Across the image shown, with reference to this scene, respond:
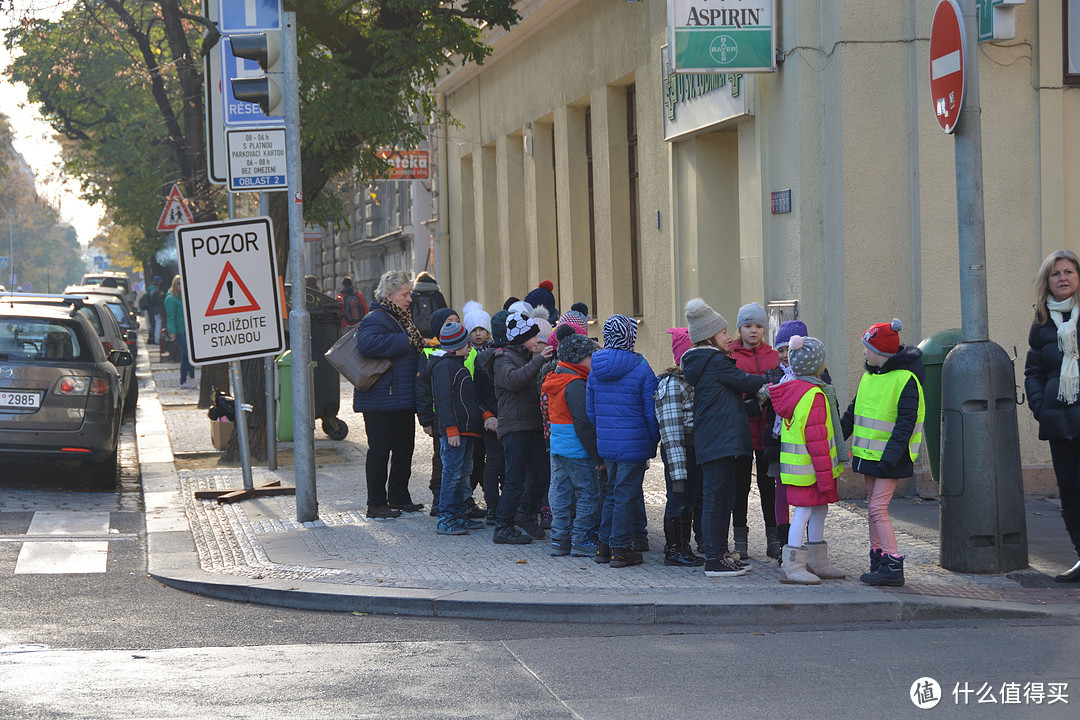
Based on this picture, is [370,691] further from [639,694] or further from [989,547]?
[989,547]

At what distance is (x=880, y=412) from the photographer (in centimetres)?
718

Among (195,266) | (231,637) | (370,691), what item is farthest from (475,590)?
(195,266)

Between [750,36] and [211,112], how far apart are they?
15.6 feet

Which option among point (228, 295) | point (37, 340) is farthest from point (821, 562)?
point (37, 340)

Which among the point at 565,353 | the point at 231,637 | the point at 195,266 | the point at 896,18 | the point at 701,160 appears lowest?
the point at 231,637

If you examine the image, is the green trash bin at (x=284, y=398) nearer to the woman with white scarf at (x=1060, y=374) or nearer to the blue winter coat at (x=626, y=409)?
the blue winter coat at (x=626, y=409)

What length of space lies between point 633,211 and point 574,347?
798 cm

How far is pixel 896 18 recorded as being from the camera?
1036 cm

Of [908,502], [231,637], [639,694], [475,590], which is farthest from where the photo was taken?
[908,502]

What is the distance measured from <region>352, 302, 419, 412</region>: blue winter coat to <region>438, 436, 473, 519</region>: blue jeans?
0.68m

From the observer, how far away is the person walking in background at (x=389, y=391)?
964 cm

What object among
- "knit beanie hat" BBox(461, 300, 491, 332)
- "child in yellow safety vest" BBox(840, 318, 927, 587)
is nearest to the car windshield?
"knit beanie hat" BBox(461, 300, 491, 332)

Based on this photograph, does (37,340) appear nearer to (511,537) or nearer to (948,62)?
(511,537)

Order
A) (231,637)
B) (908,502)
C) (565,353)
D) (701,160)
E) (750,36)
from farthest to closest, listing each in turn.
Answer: (701,160) → (750,36) → (908,502) → (565,353) → (231,637)
